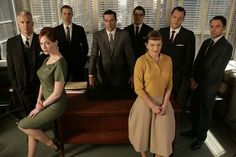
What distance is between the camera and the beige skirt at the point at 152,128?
2.05 m

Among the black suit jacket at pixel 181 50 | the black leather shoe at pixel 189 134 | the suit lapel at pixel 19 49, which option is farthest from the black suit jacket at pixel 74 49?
the black leather shoe at pixel 189 134

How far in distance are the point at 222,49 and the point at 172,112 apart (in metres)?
0.97

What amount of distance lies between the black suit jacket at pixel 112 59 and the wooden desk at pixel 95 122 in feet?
1.54

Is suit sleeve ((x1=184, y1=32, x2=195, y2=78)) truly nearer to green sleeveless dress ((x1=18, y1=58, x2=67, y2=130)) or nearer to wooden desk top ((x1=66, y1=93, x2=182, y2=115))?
wooden desk top ((x1=66, y1=93, x2=182, y2=115))

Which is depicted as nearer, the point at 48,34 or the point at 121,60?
the point at 48,34

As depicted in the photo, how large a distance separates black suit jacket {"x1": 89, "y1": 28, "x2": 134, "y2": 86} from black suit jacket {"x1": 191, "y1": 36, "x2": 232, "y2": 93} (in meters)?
0.88

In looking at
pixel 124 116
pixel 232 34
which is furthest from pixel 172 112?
pixel 232 34

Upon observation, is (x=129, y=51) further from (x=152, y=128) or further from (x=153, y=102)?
(x=152, y=128)

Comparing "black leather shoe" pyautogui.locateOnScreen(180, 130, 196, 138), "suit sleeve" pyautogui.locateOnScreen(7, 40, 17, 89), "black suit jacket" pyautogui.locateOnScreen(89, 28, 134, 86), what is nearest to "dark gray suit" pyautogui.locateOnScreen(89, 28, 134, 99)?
"black suit jacket" pyautogui.locateOnScreen(89, 28, 134, 86)

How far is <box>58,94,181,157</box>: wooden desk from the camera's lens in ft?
7.61

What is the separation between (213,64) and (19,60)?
2336mm

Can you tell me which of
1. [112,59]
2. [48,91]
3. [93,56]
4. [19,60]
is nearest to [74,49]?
[93,56]

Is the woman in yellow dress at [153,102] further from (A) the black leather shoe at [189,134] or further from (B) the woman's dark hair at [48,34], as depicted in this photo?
(A) the black leather shoe at [189,134]

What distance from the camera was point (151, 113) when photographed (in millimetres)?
2057
